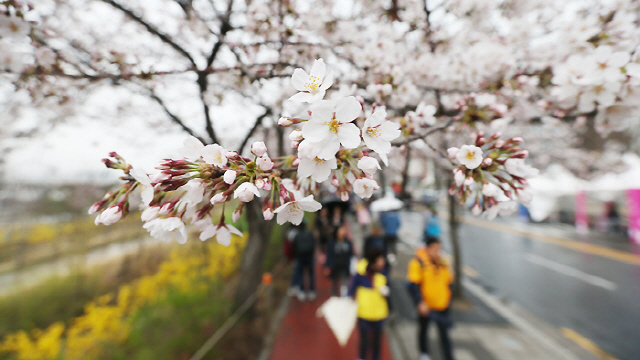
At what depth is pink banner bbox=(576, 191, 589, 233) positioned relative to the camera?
43.2 feet

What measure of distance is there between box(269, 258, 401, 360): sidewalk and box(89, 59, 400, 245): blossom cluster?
358 cm

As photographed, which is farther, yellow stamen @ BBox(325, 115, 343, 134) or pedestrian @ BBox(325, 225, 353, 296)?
pedestrian @ BBox(325, 225, 353, 296)

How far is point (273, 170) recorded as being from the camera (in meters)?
0.92

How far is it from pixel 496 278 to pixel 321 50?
23.7 ft

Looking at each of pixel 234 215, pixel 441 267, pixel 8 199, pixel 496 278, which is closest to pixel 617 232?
pixel 496 278

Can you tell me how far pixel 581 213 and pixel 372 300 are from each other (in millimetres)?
15704

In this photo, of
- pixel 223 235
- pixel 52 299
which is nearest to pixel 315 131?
pixel 223 235

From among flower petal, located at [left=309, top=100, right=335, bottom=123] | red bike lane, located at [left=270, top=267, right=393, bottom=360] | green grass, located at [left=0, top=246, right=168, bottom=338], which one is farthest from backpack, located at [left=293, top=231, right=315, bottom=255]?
flower petal, located at [left=309, top=100, right=335, bottom=123]

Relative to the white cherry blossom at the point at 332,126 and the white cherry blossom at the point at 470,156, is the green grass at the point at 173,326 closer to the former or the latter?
the white cherry blossom at the point at 332,126

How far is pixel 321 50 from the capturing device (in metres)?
2.61

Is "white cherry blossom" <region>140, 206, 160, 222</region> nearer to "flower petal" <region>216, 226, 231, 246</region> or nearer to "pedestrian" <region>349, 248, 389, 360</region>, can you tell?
"flower petal" <region>216, 226, 231, 246</region>

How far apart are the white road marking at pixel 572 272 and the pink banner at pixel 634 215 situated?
516cm

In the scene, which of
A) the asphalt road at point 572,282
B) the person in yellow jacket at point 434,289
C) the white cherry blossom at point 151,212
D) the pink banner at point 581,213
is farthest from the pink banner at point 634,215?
the white cherry blossom at point 151,212

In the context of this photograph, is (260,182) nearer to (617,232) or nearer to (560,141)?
(560,141)
